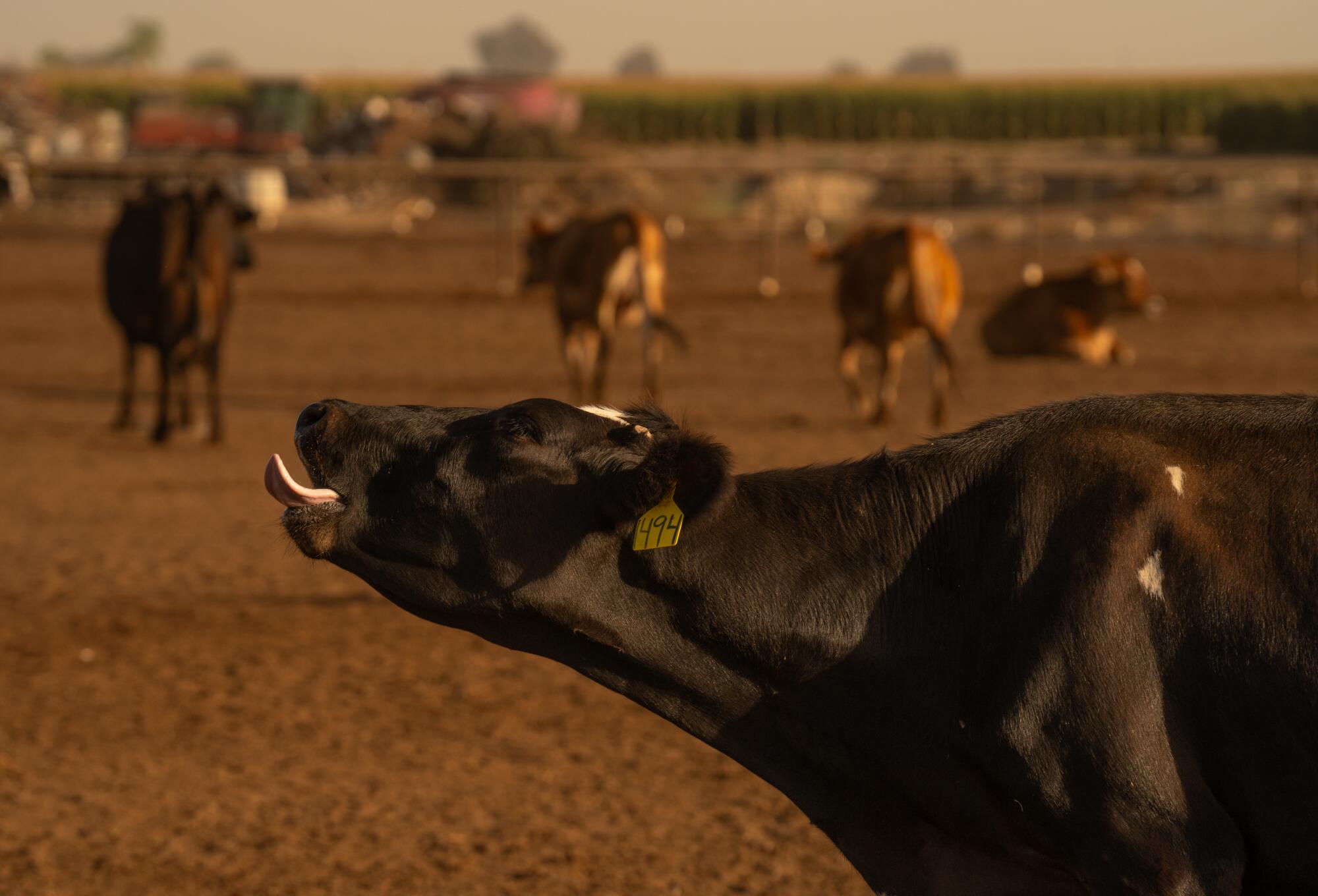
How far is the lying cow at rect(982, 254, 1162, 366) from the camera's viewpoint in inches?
687

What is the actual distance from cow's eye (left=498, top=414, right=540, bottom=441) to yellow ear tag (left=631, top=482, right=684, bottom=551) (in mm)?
320

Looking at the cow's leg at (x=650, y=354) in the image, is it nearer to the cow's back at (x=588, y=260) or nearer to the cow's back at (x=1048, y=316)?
the cow's back at (x=588, y=260)

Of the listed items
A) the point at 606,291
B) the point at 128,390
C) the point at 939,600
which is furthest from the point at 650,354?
the point at 939,600

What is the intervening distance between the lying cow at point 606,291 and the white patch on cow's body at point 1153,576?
10.9 m

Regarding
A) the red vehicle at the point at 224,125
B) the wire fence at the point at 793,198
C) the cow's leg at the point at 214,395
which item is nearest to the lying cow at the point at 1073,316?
the wire fence at the point at 793,198

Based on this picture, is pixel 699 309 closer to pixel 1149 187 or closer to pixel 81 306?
pixel 81 306

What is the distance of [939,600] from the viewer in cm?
343

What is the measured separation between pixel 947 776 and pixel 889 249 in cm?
1013

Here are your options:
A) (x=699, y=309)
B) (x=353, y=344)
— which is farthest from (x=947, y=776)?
(x=699, y=309)

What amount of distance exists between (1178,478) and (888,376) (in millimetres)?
9974

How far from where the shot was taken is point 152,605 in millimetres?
7988

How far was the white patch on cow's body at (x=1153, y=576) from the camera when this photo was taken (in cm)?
316

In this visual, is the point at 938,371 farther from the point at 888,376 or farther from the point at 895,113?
the point at 895,113

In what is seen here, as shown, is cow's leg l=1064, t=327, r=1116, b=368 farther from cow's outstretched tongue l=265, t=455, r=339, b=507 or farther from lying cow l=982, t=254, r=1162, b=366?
cow's outstretched tongue l=265, t=455, r=339, b=507
